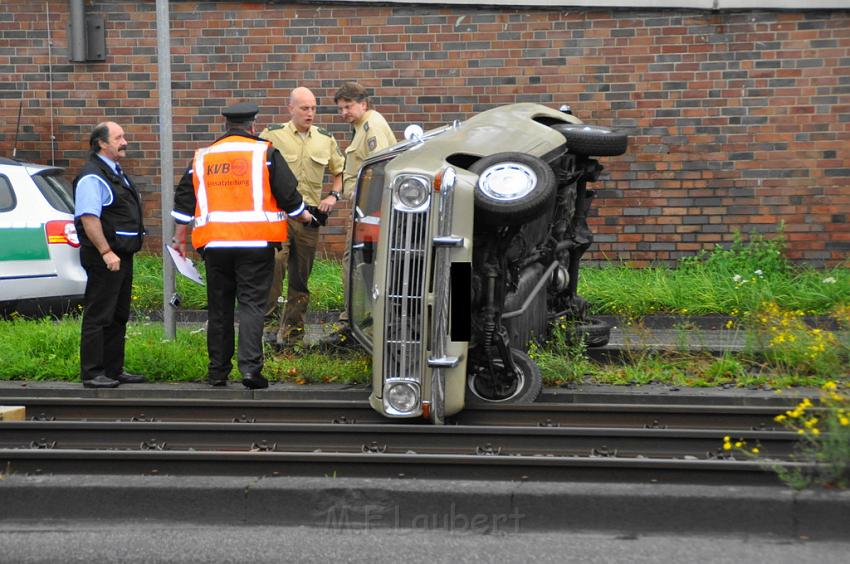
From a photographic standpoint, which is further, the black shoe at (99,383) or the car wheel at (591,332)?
the car wheel at (591,332)

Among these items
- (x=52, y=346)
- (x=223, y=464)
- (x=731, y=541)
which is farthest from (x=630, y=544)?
(x=52, y=346)

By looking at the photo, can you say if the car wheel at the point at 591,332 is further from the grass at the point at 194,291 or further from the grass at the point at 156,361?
the grass at the point at 194,291

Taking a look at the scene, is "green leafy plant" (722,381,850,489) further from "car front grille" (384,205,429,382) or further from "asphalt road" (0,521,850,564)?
"car front grille" (384,205,429,382)

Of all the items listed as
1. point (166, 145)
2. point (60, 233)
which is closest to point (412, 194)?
point (166, 145)

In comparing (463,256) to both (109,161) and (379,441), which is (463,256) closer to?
(379,441)

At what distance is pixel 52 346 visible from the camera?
9.40 meters

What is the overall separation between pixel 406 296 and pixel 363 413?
38.2 inches

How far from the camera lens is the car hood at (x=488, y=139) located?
7.02 metres

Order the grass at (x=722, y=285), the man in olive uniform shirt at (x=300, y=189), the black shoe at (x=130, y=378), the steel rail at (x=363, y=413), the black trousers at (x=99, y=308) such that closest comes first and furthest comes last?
the steel rail at (x=363, y=413) → the black trousers at (x=99, y=308) → the black shoe at (x=130, y=378) → the man in olive uniform shirt at (x=300, y=189) → the grass at (x=722, y=285)

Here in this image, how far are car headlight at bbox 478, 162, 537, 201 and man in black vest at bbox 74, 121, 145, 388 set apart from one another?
2638mm

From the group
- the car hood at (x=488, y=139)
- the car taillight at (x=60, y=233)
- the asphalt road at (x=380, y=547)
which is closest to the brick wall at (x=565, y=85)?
the car taillight at (x=60, y=233)

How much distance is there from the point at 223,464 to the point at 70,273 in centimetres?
591

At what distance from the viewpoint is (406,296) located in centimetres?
663

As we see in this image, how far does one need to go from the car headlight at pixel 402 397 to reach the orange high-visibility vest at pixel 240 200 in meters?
1.65
